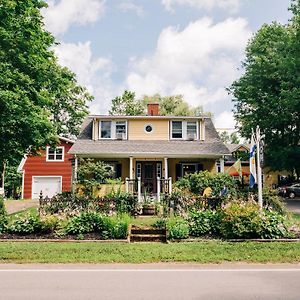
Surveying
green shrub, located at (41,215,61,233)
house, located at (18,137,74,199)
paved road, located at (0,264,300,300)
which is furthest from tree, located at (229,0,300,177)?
paved road, located at (0,264,300,300)

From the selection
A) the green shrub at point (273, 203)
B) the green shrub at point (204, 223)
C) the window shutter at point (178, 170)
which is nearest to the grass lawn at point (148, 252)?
the green shrub at point (204, 223)

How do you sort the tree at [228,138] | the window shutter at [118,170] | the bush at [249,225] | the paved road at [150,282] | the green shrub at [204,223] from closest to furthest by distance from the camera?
the paved road at [150,282] → the bush at [249,225] → the green shrub at [204,223] → the window shutter at [118,170] → the tree at [228,138]

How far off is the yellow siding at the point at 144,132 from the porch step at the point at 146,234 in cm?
1356

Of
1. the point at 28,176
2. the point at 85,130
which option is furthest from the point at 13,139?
the point at 28,176

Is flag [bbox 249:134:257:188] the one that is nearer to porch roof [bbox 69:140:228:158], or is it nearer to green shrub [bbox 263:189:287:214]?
green shrub [bbox 263:189:287:214]

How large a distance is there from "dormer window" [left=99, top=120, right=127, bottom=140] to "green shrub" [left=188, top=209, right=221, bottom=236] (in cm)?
1389

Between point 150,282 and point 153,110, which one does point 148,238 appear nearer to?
point 150,282

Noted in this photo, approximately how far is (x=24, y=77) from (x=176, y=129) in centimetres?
1119

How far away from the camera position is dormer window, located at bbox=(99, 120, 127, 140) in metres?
23.9

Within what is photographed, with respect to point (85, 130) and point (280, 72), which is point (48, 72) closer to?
point (85, 130)

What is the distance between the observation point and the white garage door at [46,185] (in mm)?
29828

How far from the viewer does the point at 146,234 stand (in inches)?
410

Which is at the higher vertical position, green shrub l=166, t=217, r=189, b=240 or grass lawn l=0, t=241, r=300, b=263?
green shrub l=166, t=217, r=189, b=240

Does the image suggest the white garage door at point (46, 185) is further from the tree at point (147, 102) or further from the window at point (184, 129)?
the tree at point (147, 102)
